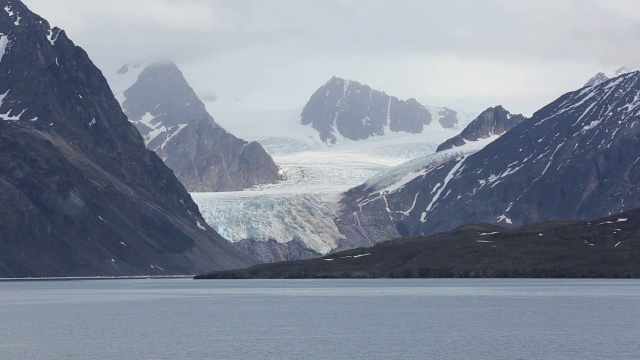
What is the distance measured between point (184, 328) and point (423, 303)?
5444cm

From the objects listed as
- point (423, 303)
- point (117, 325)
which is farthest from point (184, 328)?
point (423, 303)

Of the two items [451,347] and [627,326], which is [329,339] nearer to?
[451,347]

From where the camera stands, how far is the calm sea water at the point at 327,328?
102875mm

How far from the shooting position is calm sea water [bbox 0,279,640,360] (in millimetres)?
102875

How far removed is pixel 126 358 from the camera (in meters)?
98.6

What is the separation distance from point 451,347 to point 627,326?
89.4 feet

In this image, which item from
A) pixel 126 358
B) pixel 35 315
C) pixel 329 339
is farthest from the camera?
pixel 35 315

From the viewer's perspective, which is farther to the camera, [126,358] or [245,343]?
[245,343]

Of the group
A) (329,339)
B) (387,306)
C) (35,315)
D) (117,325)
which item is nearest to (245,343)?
(329,339)

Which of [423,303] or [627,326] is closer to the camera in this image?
[627,326]

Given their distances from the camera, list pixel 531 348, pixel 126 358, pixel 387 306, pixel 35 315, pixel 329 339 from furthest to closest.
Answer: pixel 387 306 < pixel 35 315 < pixel 329 339 < pixel 531 348 < pixel 126 358

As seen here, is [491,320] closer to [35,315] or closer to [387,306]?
[387,306]

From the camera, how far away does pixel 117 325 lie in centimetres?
13250

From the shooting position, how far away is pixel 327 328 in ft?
418
